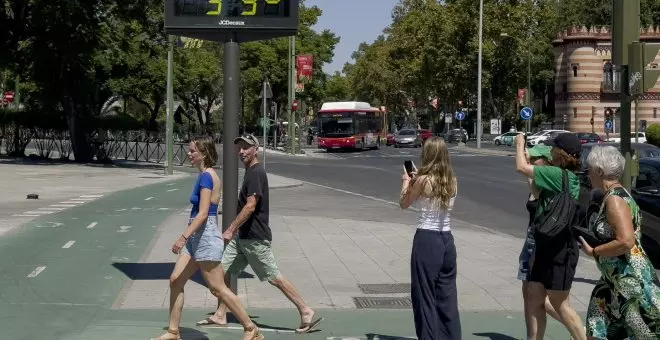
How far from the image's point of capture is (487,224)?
64.6 ft

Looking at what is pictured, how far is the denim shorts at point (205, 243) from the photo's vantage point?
8.13 metres

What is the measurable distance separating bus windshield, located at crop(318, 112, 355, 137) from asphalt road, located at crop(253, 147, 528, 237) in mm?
13531

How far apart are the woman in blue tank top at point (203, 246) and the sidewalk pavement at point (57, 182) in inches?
346

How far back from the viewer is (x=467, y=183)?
106 ft

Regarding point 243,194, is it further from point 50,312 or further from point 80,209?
point 80,209

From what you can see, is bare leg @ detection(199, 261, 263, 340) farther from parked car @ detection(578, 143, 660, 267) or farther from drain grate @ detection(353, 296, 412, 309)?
parked car @ detection(578, 143, 660, 267)

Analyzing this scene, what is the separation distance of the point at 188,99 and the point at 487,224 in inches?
2598

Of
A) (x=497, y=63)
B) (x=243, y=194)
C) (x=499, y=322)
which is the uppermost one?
(x=497, y=63)

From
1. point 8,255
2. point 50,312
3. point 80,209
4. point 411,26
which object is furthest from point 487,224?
point 411,26

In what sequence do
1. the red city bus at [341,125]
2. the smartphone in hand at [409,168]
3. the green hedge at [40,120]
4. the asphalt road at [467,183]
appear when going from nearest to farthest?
the smartphone in hand at [409,168]
the asphalt road at [467,183]
the green hedge at [40,120]
the red city bus at [341,125]

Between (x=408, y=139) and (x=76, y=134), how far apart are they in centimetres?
3537

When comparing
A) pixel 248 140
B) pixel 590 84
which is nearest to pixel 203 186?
pixel 248 140

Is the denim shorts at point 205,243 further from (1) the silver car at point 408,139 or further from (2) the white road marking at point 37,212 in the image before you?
(1) the silver car at point 408,139

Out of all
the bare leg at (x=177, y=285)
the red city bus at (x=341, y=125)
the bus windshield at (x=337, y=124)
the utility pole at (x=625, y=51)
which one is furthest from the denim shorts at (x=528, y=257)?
the bus windshield at (x=337, y=124)
